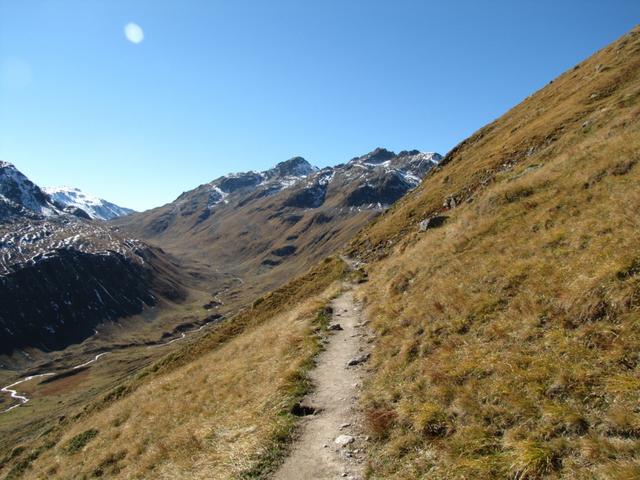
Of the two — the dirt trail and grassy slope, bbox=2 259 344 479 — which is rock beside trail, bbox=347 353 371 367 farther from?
grassy slope, bbox=2 259 344 479

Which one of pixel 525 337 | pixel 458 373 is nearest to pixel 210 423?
pixel 458 373

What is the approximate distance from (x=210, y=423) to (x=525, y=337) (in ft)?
44.2

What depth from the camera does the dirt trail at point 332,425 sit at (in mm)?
12023

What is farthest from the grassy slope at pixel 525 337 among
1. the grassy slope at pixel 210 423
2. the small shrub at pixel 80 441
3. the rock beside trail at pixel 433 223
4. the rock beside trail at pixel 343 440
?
the small shrub at pixel 80 441

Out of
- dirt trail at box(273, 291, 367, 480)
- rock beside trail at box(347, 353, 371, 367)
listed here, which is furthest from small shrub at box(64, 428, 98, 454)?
rock beside trail at box(347, 353, 371, 367)

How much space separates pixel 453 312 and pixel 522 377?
6017 mm

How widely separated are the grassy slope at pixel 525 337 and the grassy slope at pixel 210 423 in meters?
3.80

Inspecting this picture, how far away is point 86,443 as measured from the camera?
2814 centimetres

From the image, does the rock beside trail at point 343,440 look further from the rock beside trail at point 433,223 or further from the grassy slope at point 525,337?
the rock beside trail at point 433,223

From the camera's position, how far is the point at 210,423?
18.7 meters

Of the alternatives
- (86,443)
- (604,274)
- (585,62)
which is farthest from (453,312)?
(585,62)

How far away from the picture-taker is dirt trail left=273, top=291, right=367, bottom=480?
12.0 meters

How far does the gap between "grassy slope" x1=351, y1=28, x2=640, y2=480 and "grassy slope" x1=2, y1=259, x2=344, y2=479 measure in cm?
380

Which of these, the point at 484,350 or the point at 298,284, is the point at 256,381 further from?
the point at 298,284
